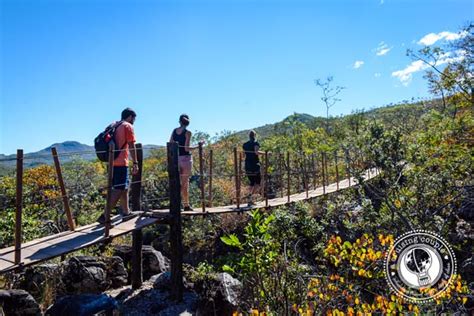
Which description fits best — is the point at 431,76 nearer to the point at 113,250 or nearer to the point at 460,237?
the point at 460,237

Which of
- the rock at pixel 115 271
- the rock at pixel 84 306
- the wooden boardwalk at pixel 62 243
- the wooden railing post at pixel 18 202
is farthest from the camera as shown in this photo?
the rock at pixel 115 271

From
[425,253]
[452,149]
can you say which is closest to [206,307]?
[425,253]

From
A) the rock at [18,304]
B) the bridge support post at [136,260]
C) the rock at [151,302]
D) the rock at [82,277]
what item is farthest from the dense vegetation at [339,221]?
the rock at [18,304]

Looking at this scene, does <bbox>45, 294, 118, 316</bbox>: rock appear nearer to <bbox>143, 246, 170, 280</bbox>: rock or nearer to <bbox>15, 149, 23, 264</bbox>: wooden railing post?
<bbox>15, 149, 23, 264</bbox>: wooden railing post

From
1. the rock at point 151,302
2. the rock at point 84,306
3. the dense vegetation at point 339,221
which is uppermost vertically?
the dense vegetation at point 339,221

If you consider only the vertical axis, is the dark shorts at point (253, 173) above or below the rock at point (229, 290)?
above

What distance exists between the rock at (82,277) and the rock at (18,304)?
0.84m

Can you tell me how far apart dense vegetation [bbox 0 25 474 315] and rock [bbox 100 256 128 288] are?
1237mm

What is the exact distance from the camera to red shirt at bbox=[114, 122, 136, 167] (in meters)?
3.42

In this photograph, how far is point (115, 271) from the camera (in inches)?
230

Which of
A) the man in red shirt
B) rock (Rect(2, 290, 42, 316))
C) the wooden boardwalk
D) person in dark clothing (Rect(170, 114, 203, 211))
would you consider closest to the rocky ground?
rock (Rect(2, 290, 42, 316))

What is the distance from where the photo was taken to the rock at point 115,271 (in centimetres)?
567

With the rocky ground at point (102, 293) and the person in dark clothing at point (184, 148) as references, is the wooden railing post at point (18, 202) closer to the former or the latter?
the rocky ground at point (102, 293)

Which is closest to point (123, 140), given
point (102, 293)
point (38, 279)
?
point (102, 293)
